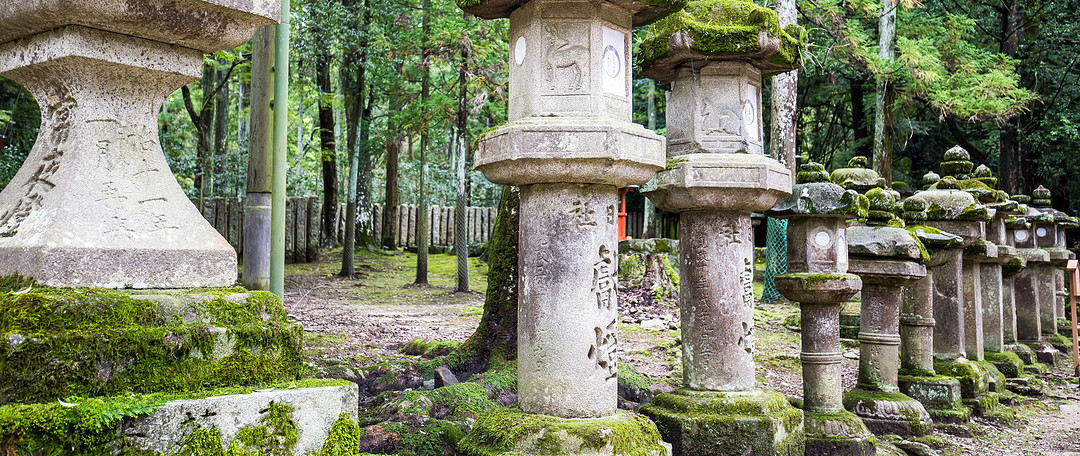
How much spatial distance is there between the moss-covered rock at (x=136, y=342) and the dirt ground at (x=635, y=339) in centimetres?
369

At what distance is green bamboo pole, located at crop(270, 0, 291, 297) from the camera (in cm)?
502

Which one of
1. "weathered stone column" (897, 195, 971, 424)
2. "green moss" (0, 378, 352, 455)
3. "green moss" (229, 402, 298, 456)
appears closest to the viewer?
"green moss" (0, 378, 352, 455)

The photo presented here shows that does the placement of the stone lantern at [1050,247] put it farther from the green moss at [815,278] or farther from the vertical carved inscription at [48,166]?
the vertical carved inscription at [48,166]

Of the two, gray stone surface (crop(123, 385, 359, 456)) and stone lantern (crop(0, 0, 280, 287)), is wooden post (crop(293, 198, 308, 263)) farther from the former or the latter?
gray stone surface (crop(123, 385, 359, 456))

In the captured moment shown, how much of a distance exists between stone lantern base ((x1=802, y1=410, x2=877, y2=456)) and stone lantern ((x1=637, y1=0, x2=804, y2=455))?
0.48m

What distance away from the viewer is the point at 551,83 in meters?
3.50

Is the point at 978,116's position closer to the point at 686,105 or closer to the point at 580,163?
the point at 686,105

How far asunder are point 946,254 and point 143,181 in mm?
6826


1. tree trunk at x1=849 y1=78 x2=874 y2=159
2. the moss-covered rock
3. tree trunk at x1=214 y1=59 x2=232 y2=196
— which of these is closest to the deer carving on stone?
the moss-covered rock

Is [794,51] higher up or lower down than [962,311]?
higher up

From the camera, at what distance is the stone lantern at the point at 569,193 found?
10.8 ft

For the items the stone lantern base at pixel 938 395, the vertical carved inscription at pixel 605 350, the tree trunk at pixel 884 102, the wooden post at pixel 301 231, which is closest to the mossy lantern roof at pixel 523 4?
the vertical carved inscription at pixel 605 350

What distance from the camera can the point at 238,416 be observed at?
220 cm

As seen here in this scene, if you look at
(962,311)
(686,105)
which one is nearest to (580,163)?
(686,105)
